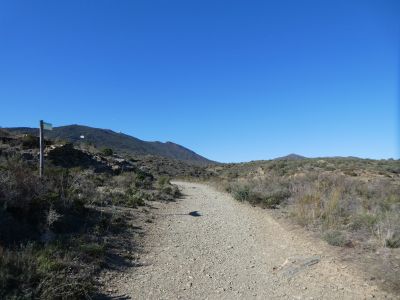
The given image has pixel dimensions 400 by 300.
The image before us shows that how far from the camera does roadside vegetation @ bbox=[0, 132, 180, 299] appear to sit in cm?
570

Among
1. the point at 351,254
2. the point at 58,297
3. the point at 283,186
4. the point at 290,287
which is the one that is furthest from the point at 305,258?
the point at 283,186

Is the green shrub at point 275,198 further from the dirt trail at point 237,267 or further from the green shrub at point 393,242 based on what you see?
the green shrub at point 393,242

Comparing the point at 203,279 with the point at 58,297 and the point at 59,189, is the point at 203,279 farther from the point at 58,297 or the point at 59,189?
the point at 59,189

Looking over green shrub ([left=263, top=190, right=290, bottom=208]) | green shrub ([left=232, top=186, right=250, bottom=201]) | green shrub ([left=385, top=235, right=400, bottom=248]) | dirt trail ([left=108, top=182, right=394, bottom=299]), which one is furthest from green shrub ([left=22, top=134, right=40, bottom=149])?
green shrub ([left=385, top=235, right=400, bottom=248])

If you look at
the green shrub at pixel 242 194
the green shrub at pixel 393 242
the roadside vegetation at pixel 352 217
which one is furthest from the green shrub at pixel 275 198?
the green shrub at pixel 393 242

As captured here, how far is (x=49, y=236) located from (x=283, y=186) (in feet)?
44.4

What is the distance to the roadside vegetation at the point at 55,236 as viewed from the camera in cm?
570

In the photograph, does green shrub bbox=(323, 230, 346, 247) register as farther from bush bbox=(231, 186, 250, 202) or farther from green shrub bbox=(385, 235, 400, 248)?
bush bbox=(231, 186, 250, 202)

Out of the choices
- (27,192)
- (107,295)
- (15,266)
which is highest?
(27,192)

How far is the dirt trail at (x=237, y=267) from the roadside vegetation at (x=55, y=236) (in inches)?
29.9

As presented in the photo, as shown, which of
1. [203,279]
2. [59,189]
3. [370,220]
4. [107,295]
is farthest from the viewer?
[59,189]

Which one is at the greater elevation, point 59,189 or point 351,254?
point 59,189

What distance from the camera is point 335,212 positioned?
11.4m

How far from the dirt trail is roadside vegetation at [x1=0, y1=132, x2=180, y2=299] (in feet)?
2.49
